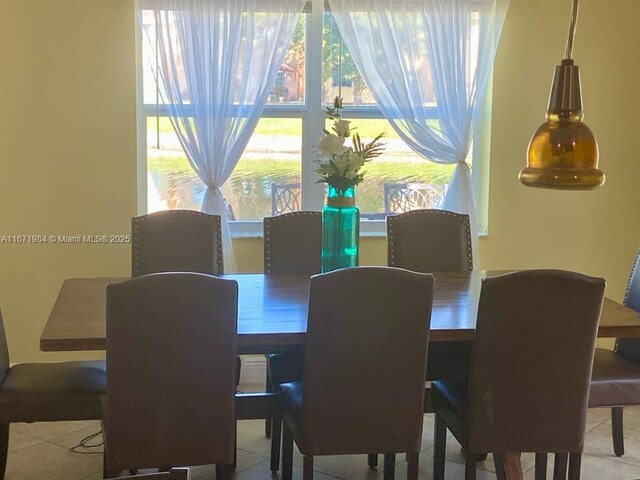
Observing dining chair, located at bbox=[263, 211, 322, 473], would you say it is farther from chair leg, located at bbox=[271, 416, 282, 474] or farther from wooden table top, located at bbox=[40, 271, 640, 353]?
chair leg, located at bbox=[271, 416, 282, 474]

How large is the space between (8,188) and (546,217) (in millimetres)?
3079

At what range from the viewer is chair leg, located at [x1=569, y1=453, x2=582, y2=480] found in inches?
117

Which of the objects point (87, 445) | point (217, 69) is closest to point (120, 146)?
point (217, 69)

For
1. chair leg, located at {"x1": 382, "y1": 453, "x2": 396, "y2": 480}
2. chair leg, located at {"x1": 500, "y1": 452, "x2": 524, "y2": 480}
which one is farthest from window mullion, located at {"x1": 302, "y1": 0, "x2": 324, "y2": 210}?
chair leg, located at {"x1": 500, "y1": 452, "x2": 524, "y2": 480}

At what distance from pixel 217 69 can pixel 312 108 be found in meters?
0.60

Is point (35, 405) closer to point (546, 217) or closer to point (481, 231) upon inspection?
point (481, 231)

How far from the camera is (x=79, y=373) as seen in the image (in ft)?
10.3

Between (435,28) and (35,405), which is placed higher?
(435,28)

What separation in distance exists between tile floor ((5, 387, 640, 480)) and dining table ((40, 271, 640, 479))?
46cm

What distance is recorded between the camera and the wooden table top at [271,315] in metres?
2.64

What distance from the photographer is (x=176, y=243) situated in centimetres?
366

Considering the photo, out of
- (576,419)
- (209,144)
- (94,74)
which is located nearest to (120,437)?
(576,419)

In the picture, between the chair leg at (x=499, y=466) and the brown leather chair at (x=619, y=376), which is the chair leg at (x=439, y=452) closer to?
the chair leg at (x=499, y=466)

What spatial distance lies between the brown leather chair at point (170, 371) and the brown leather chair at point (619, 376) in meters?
1.54
